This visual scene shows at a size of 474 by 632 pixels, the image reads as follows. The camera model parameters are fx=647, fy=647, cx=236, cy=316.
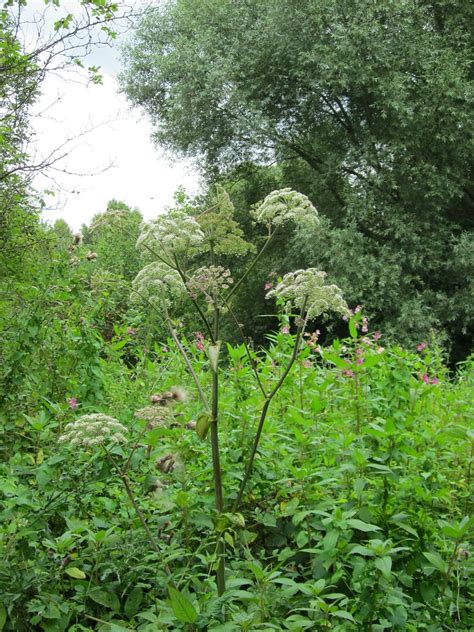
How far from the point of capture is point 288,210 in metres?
2.00

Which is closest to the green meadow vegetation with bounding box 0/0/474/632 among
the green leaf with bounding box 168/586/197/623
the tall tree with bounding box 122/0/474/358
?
the green leaf with bounding box 168/586/197/623

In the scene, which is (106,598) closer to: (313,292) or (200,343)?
(313,292)

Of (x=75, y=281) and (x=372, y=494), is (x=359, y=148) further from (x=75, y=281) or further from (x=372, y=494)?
(x=372, y=494)

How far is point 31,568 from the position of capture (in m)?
1.79

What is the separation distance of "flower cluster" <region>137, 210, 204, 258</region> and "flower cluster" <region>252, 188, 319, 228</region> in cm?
23

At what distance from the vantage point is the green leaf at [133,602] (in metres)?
1.79

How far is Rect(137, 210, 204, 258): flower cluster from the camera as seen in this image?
186 cm

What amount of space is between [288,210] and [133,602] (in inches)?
48.4

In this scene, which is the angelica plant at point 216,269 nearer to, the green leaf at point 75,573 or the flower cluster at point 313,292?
the flower cluster at point 313,292

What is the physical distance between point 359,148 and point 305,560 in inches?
440

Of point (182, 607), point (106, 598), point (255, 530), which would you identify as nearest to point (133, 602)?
point (106, 598)

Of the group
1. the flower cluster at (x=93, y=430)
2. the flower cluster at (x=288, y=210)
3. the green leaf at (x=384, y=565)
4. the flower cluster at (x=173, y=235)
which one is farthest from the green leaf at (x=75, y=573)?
the flower cluster at (x=288, y=210)

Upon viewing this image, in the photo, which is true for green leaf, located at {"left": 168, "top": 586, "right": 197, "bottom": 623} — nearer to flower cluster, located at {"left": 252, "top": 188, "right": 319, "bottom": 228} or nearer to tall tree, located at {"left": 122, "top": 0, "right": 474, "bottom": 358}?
flower cluster, located at {"left": 252, "top": 188, "right": 319, "bottom": 228}

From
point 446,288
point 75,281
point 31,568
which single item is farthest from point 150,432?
point 446,288
